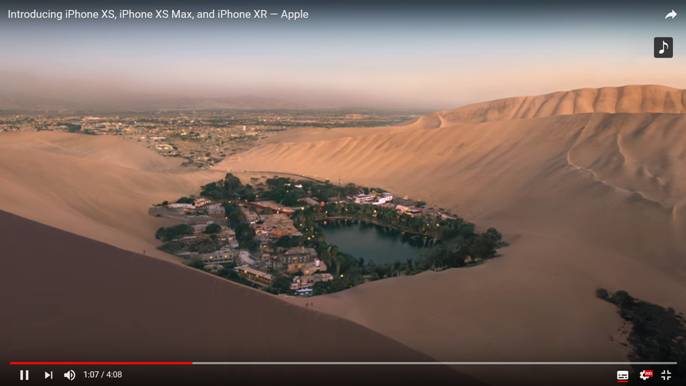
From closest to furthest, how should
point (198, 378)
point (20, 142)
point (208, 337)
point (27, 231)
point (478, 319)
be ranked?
1. point (198, 378)
2. point (208, 337)
3. point (27, 231)
4. point (478, 319)
5. point (20, 142)

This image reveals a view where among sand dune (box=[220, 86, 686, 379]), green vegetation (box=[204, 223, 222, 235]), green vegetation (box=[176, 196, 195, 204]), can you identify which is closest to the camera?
sand dune (box=[220, 86, 686, 379])

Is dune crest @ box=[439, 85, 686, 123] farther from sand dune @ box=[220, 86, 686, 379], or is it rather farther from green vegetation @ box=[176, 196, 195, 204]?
green vegetation @ box=[176, 196, 195, 204]

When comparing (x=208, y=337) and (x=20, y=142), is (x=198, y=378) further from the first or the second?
(x=20, y=142)

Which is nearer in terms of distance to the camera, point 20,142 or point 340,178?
point 20,142

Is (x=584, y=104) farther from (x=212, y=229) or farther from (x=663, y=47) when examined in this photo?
(x=663, y=47)

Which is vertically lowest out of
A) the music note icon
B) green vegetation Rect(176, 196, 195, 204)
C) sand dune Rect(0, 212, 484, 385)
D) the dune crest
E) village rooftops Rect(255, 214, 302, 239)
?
village rooftops Rect(255, 214, 302, 239)

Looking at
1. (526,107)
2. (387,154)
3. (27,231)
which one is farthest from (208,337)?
(526,107)

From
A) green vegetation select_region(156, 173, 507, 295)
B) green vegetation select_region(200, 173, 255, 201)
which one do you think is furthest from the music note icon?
green vegetation select_region(200, 173, 255, 201)
